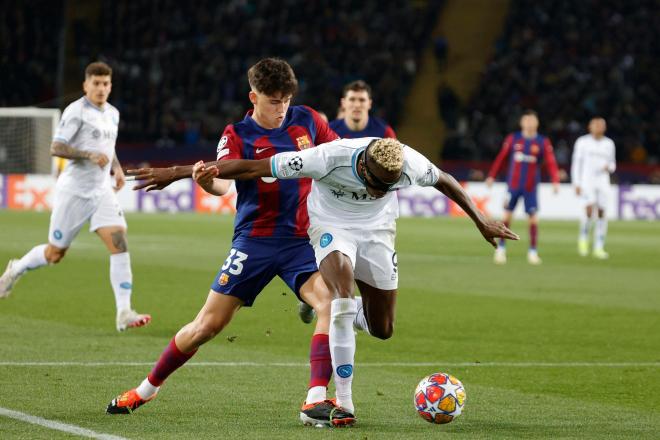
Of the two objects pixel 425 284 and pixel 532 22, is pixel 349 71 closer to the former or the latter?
pixel 532 22

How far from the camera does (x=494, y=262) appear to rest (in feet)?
61.9

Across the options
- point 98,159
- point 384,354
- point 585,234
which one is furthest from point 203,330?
point 585,234

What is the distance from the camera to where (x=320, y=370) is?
6.49 m

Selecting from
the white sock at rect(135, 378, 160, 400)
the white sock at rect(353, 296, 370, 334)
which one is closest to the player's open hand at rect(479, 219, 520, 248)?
the white sock at rect(353, 296, 370, 334)

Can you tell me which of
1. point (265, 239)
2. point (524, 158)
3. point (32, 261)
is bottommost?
point (32, 261)

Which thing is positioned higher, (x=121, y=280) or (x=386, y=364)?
(x=121, y=280)

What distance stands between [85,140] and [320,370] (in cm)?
498

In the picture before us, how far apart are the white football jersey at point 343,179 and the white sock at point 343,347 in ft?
1.50

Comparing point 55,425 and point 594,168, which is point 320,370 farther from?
point 594,168

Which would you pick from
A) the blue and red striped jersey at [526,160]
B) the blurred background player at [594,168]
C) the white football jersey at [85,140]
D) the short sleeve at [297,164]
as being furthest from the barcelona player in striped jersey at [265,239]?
the blurred background player at [594,168]

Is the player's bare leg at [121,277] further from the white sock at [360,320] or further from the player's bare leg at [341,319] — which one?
the player's bare leg at [341,319]

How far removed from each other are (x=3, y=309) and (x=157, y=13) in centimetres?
2763

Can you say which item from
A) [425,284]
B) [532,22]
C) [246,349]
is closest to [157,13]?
[532,22]

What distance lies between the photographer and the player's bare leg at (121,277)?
10445mm
